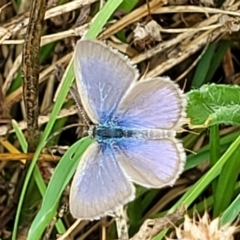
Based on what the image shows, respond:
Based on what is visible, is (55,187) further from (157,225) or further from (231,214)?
(231,214)

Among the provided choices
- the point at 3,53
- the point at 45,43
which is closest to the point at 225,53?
the point at 45,43

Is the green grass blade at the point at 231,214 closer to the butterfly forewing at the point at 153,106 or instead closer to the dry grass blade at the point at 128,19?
the butterfly forewing at the point at 153,106

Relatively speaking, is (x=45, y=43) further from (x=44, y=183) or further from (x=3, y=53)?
(x=44, y=183)

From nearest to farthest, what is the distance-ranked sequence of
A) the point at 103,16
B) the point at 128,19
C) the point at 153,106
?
the point at 153,106 → the point at 103,16 → the point at 128,19

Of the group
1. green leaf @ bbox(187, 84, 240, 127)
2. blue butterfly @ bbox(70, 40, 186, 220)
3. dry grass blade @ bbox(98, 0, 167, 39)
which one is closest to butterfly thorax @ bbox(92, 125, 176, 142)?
blue butterfly @ bbox(70, 40, 186, 220)

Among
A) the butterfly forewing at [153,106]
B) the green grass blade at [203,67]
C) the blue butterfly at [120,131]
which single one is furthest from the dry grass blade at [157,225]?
the green grass blade at [203,67]

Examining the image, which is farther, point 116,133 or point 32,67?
point 32,67

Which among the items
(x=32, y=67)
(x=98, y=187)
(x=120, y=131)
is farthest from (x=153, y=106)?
(x=32, y=67)
